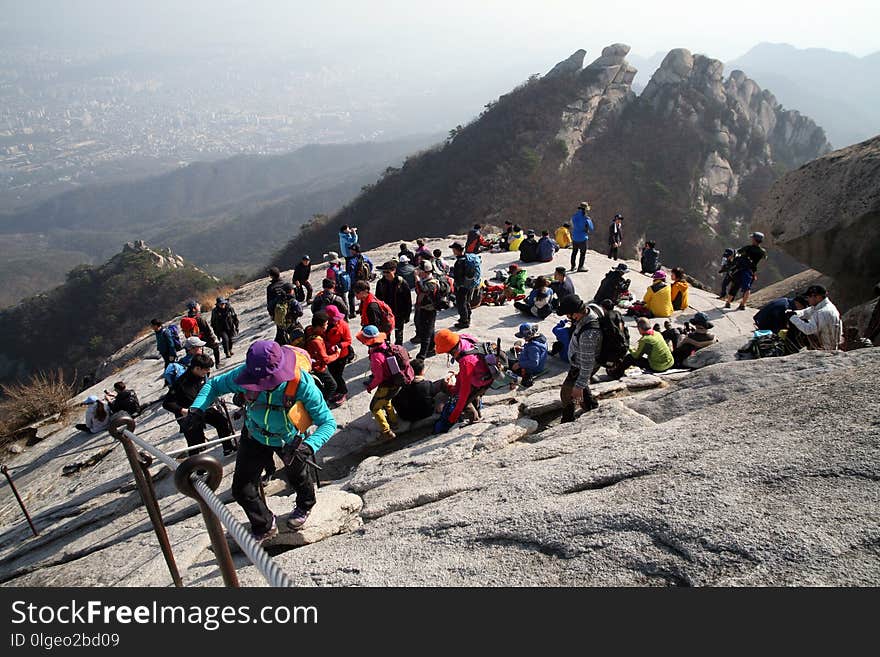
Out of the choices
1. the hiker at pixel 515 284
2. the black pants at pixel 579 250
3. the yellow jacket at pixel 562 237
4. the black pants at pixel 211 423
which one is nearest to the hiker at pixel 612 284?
the hiker at pixel 515 284

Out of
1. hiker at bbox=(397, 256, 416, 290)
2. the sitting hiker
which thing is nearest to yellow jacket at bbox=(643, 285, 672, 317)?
hiker at bbox=(397, 256, 416, 290)

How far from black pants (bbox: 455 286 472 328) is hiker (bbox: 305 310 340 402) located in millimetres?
4040

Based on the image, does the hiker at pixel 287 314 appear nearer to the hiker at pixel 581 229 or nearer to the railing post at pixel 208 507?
the railing post at pixel 208 507

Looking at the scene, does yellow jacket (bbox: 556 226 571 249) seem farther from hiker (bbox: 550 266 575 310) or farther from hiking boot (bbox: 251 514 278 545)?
hiking boot (bbox: 251 514 278 545)

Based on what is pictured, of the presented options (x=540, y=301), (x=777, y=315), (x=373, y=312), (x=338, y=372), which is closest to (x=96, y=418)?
(x=338, y=372)

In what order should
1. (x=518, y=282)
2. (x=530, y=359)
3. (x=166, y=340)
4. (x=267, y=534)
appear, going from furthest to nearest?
(x=518, y=282) → (x=166, y=340) → (x=530, y=359) → (x=267, y=534)

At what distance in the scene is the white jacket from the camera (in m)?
7.41

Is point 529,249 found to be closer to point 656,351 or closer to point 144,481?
point 656,351

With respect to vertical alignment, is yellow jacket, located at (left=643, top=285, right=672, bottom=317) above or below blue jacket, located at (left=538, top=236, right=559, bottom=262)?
below

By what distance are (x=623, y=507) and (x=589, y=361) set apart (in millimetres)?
2714

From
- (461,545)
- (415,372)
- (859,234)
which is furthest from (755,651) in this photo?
(859,234)

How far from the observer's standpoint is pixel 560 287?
1271 cm

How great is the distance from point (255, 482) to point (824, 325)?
8255 millimetres

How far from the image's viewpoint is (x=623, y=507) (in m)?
3.81
